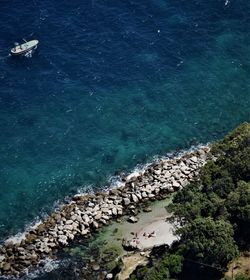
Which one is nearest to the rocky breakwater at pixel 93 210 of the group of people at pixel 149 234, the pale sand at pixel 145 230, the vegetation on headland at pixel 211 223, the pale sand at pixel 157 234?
the pale sand at pixel 145 230

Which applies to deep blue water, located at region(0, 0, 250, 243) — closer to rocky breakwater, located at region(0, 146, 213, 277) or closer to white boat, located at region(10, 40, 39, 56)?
white boat, located at region(10, 40, 39, 56)

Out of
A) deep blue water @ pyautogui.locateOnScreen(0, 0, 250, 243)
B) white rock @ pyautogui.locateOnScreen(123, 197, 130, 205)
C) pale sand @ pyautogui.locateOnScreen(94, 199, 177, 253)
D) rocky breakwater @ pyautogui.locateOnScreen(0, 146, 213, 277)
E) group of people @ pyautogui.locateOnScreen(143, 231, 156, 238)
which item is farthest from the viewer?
deep blue water @ pyautogui.locateOnScreen(0, 0, 250, 243)

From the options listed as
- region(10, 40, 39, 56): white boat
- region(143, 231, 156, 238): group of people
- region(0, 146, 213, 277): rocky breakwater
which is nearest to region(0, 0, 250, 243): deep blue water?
region(10, 40, 39, 56): white boat

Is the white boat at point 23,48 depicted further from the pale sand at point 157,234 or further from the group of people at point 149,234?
the group of people at point 149,234

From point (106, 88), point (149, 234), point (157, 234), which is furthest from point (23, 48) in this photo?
point (157, 234)

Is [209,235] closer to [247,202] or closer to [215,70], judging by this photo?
[247,202]
